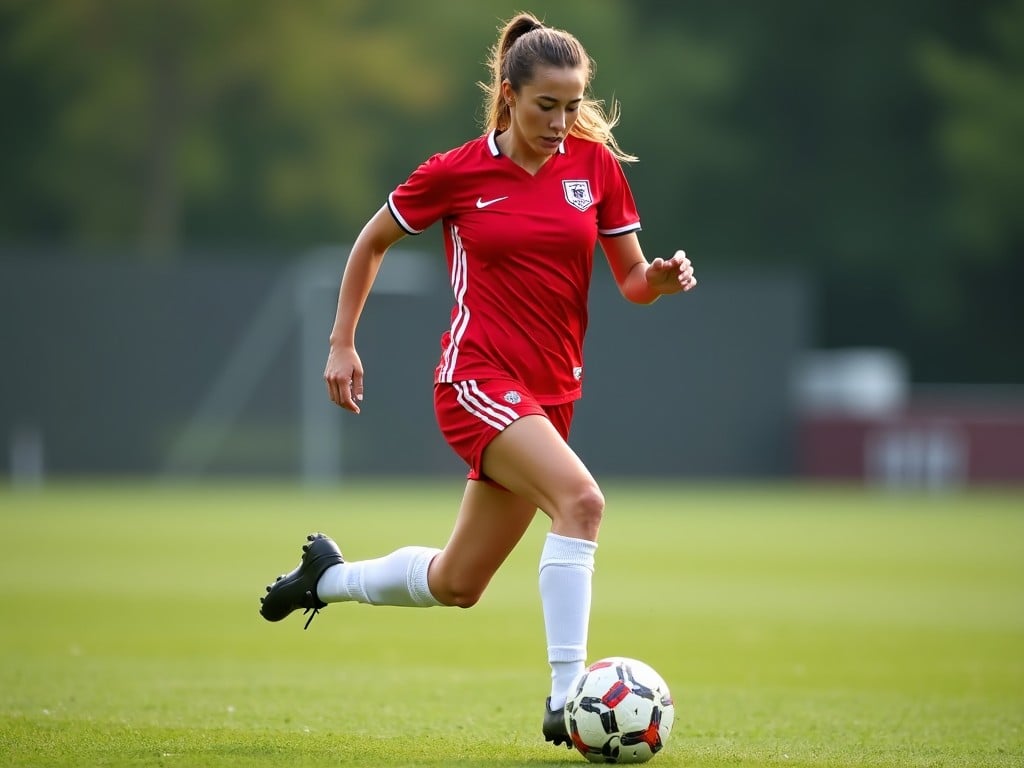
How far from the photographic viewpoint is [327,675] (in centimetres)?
843

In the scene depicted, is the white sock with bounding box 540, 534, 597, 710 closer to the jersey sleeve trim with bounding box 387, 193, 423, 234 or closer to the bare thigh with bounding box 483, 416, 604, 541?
the bare thigh with bounding box 483, 416, 604, 541

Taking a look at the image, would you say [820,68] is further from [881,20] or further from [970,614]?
[970,614]

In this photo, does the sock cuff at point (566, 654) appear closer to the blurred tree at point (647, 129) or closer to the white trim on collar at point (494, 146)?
the white trim on collar at point (494, 146)

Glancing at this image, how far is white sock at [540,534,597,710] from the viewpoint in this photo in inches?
221

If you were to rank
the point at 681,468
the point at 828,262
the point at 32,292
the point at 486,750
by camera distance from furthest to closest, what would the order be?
Answer: the point at 828,262 → the point at 681,468 → the point at 32,292 → the point at 486,750

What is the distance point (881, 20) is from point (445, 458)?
2159 cm

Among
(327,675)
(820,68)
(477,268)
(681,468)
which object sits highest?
(820,68)

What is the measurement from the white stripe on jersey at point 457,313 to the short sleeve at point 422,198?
10 centimetres

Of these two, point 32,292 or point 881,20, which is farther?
point 881,20

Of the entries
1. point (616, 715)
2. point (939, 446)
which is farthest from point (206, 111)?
point (616, 715)

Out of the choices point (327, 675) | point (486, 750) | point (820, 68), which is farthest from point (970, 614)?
point (820, 68)

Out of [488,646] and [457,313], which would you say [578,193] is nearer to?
[457,313]

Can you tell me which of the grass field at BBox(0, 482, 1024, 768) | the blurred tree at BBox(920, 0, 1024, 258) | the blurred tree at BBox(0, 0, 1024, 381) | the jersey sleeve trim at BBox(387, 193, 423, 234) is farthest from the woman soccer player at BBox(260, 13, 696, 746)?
the blurred tree at BBox(920, 0, 1024, 258)

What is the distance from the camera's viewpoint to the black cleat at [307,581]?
6559mm
